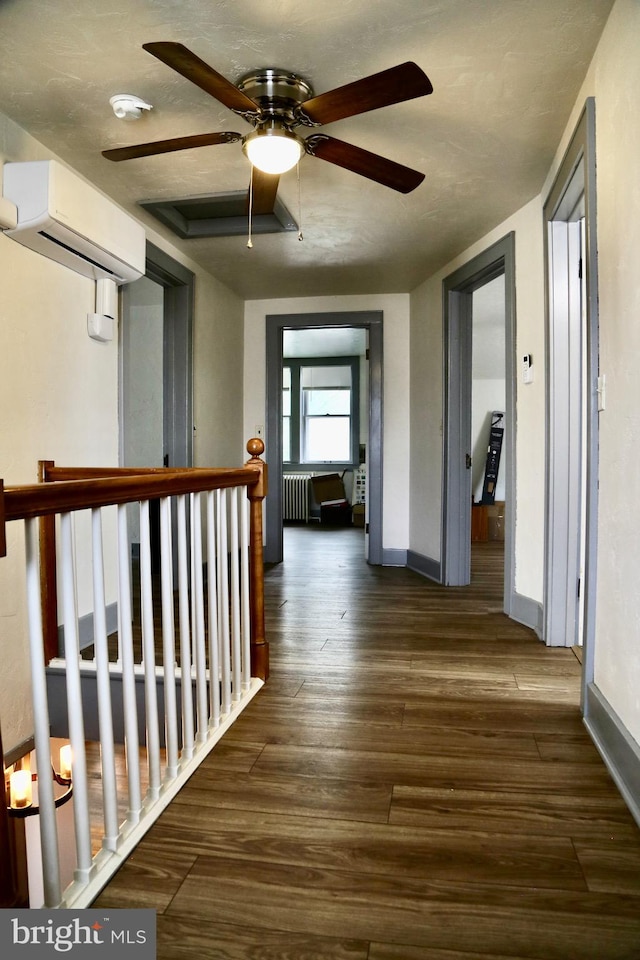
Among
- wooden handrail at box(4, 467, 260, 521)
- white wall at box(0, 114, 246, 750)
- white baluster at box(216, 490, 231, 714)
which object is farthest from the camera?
white wall at box(0, 114, 246, 750)

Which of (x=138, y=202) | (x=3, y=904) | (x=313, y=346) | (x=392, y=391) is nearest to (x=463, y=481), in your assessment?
(x=392, y=391)

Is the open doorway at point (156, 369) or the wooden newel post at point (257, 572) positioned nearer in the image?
the wooden newel post at point (257, 572)

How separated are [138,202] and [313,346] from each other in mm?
5282

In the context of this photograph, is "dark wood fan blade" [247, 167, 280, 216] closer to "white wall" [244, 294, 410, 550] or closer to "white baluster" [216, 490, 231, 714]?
"white baluster" [216, 490, 231, 714]

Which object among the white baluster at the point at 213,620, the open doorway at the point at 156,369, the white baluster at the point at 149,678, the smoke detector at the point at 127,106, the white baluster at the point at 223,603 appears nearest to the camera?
the white baluster at the point at 149,678

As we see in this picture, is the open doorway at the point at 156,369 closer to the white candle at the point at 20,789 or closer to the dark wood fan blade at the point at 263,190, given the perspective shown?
the dark wood fan blade at the point at 263,190

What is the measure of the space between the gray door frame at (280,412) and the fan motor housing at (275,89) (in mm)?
3138

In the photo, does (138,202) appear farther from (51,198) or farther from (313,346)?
(313,346)

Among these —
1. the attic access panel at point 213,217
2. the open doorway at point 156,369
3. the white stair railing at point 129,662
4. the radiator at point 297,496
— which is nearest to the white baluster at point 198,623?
the white stair railing at point 129,662

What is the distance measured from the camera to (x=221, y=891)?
4.37 feet

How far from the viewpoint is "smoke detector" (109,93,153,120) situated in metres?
2.41

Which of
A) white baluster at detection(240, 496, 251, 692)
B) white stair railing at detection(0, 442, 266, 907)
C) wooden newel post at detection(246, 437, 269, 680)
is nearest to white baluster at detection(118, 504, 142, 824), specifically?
white stair railing at detection(0, 442, 266, 907)

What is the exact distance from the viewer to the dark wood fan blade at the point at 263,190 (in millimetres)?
2543

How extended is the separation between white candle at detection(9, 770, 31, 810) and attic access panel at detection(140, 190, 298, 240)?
2.88m
